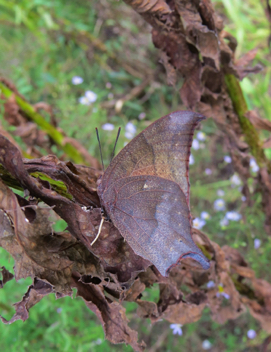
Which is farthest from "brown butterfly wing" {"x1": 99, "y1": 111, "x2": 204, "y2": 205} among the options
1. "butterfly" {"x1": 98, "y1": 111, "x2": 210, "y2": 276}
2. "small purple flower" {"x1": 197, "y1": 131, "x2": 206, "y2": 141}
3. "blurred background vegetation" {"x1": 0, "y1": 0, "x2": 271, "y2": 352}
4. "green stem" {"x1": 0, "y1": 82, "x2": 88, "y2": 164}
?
"small purple flower" {"x1": 197, "y1": 131, "x2": 206, "y2": 141}

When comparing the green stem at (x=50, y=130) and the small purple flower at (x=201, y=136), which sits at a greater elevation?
the green stem at (x=50, y=130)

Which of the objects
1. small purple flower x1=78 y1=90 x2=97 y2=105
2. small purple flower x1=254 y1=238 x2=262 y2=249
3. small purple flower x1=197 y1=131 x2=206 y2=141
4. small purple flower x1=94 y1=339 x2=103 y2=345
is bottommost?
small purple flower x1=94 y1=339 x2=103 y2=345

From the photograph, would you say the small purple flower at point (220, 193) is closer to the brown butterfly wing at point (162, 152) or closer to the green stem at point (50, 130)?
the green stem at point (50, 130)

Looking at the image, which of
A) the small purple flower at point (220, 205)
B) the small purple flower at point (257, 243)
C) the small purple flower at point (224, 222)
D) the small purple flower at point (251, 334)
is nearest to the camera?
the small purple flower at point (251, 334)

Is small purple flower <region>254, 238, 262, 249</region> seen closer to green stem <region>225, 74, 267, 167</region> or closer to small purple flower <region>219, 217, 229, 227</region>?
small purple flower <region>219, 217, 229, 227</region>

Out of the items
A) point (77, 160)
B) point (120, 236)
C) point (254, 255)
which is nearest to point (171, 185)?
point (120, 236)

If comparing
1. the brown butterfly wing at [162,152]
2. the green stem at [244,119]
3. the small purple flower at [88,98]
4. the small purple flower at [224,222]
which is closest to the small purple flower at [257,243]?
the small purple flower at [224,222]

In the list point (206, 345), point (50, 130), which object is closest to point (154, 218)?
point (50, 130)
